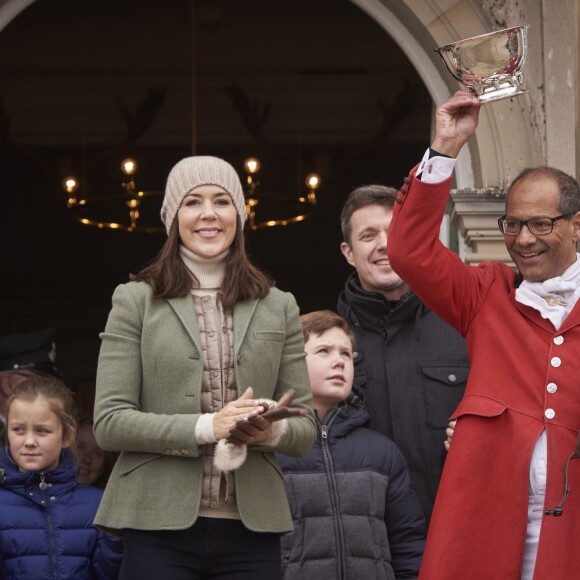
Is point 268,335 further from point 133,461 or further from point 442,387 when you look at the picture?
point 442,387

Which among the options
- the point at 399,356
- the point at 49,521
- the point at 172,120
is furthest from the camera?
the point at 172,120

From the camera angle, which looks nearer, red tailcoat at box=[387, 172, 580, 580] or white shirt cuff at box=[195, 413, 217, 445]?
white shirt cuff at box=[195, 413, 217, 445]

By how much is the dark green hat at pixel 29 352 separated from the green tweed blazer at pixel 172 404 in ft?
8.95

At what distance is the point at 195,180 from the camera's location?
11.4 feet

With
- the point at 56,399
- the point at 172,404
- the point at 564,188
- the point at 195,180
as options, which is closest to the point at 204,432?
the point at 172,404

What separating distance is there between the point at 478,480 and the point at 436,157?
75cm

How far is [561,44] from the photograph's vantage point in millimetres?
5590

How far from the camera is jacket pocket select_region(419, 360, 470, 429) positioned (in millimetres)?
4207

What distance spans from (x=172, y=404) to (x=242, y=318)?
0.83ft

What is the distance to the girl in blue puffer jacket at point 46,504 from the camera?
4.12 metres

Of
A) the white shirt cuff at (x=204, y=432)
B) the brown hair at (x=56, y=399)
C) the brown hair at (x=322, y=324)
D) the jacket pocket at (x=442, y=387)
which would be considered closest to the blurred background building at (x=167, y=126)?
the brown hair at (x=56, y=399)

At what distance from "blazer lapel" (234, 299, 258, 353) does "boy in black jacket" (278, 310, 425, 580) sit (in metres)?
0.77

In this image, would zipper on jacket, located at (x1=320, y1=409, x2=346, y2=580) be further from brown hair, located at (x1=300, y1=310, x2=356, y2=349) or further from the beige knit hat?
the beige knit hat

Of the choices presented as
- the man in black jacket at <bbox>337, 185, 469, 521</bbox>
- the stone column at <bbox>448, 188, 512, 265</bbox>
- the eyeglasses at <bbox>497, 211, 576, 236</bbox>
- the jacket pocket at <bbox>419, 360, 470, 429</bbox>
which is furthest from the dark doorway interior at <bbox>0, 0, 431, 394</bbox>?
the eyeglasses at <bbox>497, 211, 576, 236</bbox>
